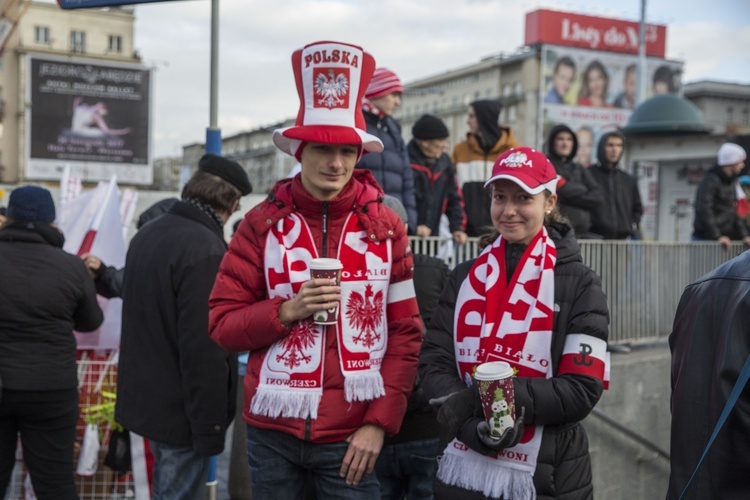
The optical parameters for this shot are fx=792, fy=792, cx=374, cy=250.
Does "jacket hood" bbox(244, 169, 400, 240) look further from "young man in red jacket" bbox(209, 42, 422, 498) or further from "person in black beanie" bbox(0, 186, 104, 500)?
"person in black beanie" bbox(0, 186, 104, 500)

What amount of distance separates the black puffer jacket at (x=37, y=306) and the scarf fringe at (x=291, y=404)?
196cm

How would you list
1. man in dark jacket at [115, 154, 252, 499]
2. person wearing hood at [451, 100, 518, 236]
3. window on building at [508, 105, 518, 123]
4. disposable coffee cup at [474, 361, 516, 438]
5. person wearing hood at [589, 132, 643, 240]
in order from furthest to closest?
1. window on building at [508, 105, 518, 123]
2. person wearing hood at [589, 132, 643, 240]
3. person wearing hood at [451, 100, 518, 236]
4. man in dark jacket at [115, 154, 252, 499]
5. disposable coffee cup at [474, 361, 516, 438]

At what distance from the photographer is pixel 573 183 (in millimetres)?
6180

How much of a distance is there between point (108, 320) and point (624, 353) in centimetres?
404

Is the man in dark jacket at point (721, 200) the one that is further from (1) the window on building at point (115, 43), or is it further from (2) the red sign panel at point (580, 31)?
(1) the window on building at point (115, 43)

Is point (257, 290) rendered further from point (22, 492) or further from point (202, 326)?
point (22, 492)

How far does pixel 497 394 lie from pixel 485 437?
17 centimetres

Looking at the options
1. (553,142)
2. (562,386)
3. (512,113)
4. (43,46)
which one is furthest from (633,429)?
(43,46)

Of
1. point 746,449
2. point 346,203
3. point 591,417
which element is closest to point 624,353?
point 591,417

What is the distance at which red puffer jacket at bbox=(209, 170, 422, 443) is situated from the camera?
2.66m

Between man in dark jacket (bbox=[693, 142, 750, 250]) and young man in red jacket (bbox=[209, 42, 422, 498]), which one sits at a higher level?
man in dark jacket (bbox=[693, 142, 750, 250])

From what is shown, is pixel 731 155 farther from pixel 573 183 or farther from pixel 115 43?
pixel 115 43

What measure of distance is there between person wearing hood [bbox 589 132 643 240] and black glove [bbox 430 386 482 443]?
14.6 ft

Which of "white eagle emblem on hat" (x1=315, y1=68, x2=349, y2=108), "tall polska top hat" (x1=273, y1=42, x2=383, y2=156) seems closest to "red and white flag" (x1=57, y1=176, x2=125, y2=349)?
"tall polska top hat" (x1=273, y1=42, x2=383, y2=156)
